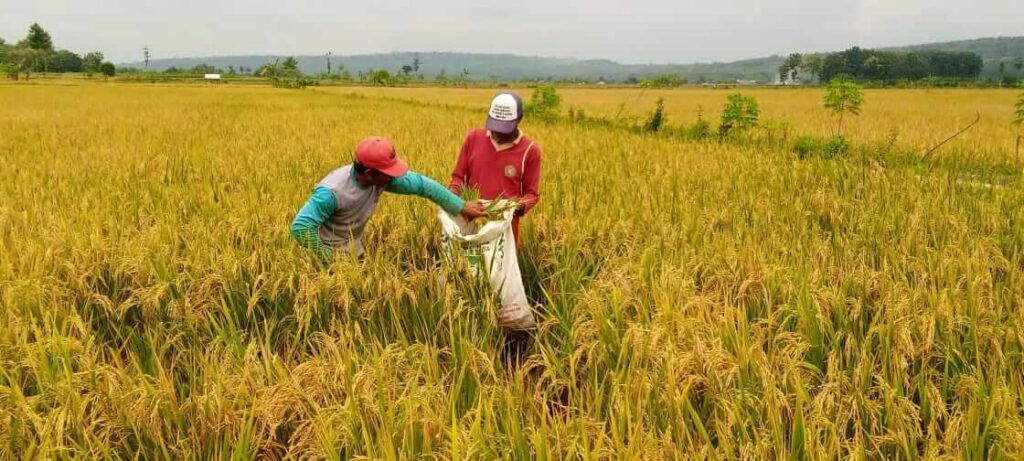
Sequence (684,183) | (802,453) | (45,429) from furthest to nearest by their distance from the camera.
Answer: (684,183) → (802,453) → (45,429)

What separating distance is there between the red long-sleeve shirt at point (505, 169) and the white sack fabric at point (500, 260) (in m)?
0.60

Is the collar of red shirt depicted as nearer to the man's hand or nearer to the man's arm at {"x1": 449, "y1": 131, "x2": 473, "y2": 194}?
the man's arm at {"x1": 449, "y1": 131, "x2": 473, "y2": 194}

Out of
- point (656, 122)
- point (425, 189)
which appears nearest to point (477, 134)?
point (425, 189)

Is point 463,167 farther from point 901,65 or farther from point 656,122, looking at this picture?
point 901,65

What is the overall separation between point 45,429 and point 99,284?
4.45 ft

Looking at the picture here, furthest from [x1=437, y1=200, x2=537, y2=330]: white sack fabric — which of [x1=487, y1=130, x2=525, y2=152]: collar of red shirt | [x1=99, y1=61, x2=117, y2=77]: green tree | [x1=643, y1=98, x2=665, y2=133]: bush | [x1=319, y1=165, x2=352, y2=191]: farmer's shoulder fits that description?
[x1=99, y1=61, x2=117, y2=77]: green tree

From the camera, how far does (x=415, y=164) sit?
6066 mm

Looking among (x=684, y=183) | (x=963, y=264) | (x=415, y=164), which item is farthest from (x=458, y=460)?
(x=415, y=164)

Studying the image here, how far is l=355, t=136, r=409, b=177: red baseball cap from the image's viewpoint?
237 cm

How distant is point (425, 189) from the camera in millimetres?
2580

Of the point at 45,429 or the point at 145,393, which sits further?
the point at 145,393

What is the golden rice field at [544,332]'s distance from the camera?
56.9 inches

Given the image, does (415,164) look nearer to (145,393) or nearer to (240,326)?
(240,326)

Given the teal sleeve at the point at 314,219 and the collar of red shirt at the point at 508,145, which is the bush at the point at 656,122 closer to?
the collar of red shirt at the point at 508,145
